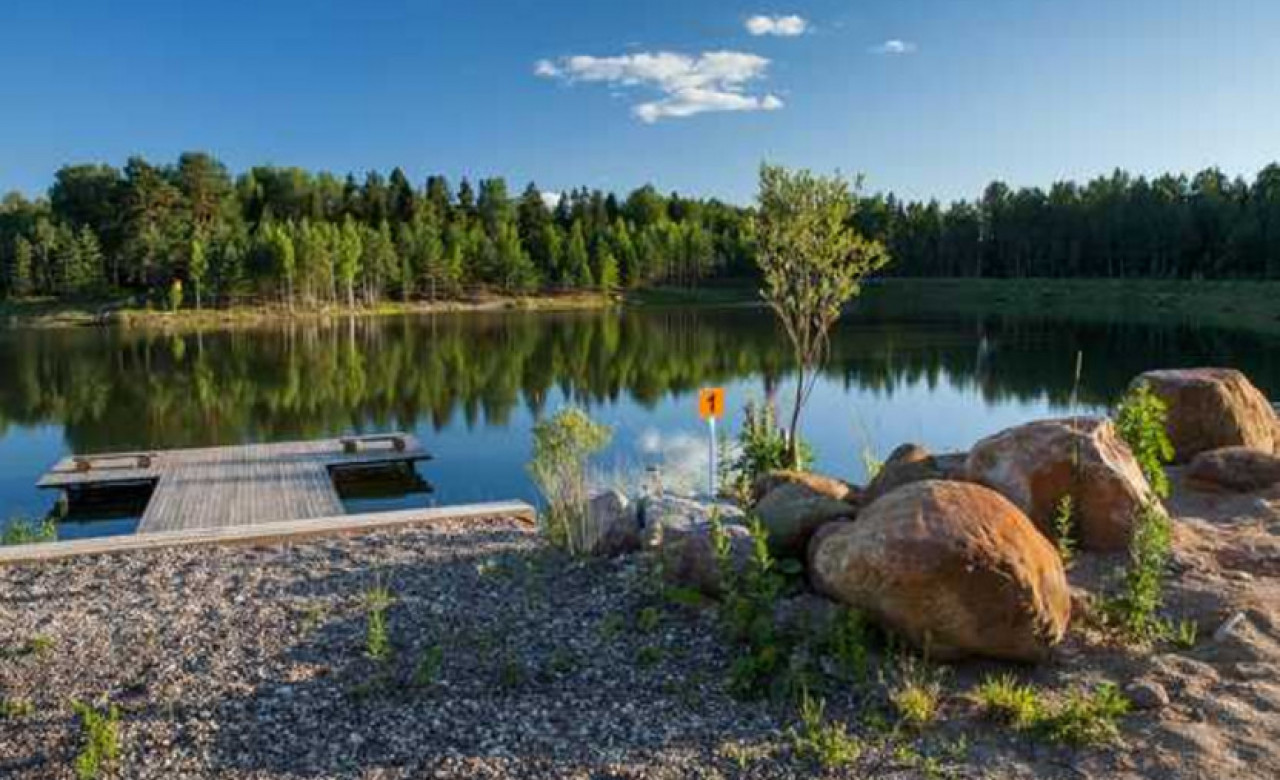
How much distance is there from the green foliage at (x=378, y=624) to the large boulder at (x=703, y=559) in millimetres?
1750

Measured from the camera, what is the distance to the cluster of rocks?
439cm

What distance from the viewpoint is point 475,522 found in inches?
335

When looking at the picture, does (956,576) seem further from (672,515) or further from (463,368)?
(463,368)

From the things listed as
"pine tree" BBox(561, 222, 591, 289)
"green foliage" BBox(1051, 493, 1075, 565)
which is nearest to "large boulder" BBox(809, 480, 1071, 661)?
"green foliage" BBox(1051, 493, 1075, 565)

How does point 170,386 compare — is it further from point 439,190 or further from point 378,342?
point 439,190

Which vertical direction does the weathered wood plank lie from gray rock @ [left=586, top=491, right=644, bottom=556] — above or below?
below

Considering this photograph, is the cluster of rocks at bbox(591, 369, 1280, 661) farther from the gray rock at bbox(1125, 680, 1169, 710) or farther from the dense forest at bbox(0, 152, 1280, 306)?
the dense forest at bbox(0, 152, 1280, 306)

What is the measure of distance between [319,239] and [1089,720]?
70926mm

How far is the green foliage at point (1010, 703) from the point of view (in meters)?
4.06

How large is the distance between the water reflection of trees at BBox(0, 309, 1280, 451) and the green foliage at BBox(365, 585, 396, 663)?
1134 cm

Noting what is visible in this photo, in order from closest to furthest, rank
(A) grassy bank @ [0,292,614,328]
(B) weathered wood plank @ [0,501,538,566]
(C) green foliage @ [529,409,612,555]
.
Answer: (C) green foliage @ [529,409,612,555], (B) weathered wood plank @ [0,501,538,566], (A) grassy bank @ [0,292,614,328]

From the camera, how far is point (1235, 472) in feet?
26.0

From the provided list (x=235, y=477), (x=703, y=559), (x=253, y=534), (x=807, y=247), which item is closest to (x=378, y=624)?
(x=703, y=559)

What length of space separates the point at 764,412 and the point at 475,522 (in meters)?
3.50
